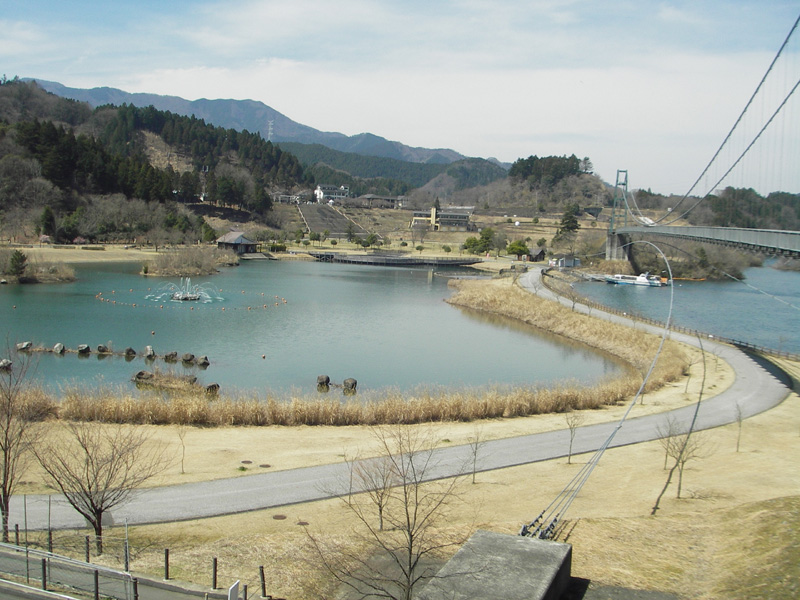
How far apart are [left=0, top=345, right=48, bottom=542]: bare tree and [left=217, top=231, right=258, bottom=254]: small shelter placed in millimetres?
55655

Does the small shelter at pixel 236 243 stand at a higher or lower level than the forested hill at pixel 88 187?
lower

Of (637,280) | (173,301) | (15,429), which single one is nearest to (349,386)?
(15,429)

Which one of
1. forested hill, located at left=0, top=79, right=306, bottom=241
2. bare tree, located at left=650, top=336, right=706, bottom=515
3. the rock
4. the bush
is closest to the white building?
forested hill, located at left=0, top=79, right=306, bottom=241

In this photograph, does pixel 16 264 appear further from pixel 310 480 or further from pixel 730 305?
pixel 730 305

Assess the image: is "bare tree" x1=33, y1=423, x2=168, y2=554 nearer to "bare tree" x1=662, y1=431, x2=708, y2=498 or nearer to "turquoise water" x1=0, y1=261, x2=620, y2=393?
"turquoise water" x1=0, y1=261, x2=620, y2=393

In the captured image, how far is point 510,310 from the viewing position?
39.3m

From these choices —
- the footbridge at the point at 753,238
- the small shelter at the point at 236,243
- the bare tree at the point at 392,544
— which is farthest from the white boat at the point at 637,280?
the bare tree at the point at 392,544

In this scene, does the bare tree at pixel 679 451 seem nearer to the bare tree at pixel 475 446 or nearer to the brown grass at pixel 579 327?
the bare tree at pixel 475 446

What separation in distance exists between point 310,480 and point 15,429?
15.6 ft

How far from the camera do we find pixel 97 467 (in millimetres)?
8516

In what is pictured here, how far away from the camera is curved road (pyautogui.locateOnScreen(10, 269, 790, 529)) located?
32.7 feet

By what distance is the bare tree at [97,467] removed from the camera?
28.0 ft

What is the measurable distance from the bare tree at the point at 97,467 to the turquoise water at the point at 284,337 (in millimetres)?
6926

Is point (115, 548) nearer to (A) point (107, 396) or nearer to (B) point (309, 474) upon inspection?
(B) point (309, 474)
